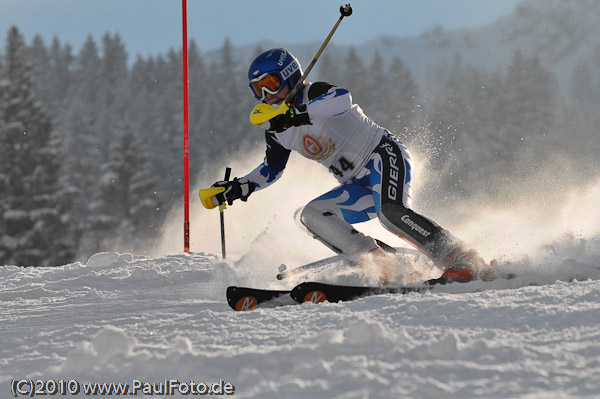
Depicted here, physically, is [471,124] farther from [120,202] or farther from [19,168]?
[19,168]

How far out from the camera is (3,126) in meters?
23.0

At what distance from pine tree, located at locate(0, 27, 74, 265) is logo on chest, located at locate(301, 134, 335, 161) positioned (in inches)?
748

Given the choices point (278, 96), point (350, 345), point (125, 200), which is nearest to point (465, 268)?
point (350, 345)

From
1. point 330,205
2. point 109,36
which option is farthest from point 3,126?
point 109,36

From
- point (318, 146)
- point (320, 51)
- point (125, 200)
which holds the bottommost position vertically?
point (318, 146)

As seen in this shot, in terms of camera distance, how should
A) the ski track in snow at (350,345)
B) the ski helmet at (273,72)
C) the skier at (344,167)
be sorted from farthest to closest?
the ski helmet at (273,72) < the skier at (344,167) < the ski track in snow at (350,345)

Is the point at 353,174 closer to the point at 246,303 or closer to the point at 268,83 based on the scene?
the point at 268,83

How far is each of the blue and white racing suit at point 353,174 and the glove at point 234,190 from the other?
9 centimetres

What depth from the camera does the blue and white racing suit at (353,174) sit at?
376 centimetres

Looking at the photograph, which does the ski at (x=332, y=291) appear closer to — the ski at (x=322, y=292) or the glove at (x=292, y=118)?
the ski at (x=322, y=292)

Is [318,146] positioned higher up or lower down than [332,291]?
higher up

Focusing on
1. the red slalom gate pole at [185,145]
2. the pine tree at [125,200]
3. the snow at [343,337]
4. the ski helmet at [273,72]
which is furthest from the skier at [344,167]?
the pine tree at [125,200]

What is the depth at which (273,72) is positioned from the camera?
412 cm

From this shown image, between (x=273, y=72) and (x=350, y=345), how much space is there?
2578 mm
